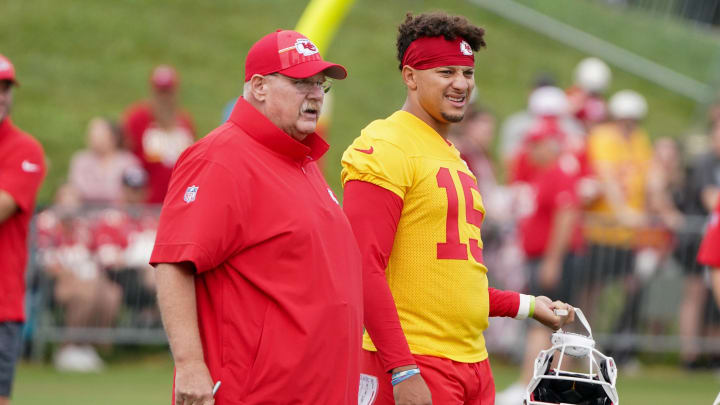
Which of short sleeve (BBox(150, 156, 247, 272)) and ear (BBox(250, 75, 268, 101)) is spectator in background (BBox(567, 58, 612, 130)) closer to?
ear (BBox(250, 75, 268, 101))

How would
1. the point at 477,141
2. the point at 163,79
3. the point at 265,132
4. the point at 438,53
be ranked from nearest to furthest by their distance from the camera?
the point at 265,132
the point at 438,53
the point at 477,141
the point at 163,79

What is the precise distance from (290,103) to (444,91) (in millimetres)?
907

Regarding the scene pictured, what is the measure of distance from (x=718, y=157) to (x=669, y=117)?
10774 mm

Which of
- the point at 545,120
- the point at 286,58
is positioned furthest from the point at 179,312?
the point at 545,120

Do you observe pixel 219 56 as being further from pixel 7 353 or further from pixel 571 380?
pixel 571 380

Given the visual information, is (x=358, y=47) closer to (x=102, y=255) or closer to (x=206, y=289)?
(x=102, y=255)

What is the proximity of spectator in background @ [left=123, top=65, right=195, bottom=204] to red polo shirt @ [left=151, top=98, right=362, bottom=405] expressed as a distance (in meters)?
8.91

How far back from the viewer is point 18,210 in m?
6.30

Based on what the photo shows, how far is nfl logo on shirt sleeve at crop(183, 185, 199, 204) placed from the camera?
4.29 metres

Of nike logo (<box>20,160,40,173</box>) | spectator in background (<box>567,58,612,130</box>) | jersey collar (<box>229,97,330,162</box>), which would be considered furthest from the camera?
spectator in background (<box>567,58,612,130</box>)

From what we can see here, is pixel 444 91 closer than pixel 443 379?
No

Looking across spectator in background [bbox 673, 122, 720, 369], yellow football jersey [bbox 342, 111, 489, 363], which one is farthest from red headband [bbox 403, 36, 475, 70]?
spectator in background [bbox 673, 122, 720, 369]

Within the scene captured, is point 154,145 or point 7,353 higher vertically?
point 154,145

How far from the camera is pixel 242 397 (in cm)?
430
